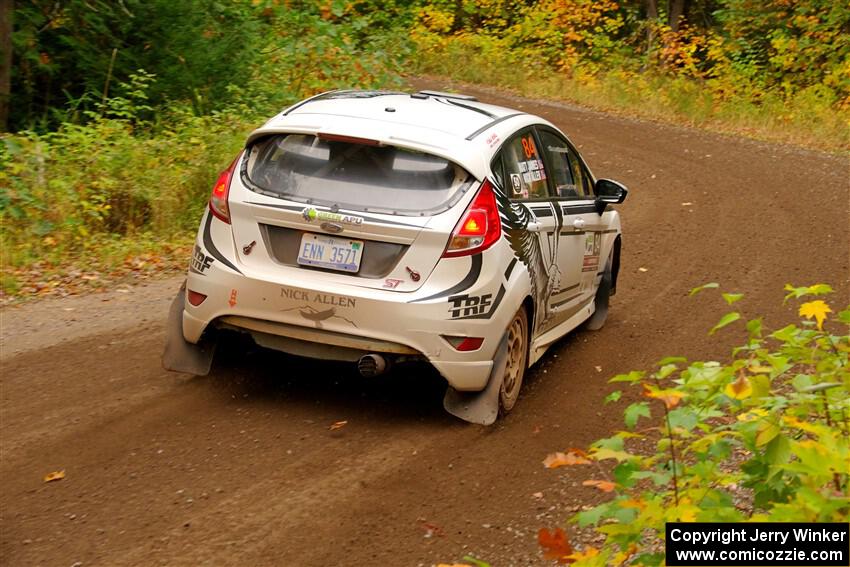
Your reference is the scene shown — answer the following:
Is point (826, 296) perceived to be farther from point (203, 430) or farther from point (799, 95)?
point (799, 95)

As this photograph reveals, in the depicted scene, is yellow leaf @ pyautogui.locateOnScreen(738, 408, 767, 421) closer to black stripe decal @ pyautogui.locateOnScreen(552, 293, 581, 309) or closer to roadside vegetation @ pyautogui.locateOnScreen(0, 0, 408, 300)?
black stripe decal @ pyautogui.locateOnScreen(552, 293, 581, 309)

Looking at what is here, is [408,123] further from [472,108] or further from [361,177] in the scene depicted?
[472,108]

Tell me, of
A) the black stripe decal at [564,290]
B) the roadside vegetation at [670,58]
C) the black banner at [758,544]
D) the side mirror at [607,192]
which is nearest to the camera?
the black banner at [758,544]

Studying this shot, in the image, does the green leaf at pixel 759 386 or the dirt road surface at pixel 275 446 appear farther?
the dirt road surface at pixel 275 446

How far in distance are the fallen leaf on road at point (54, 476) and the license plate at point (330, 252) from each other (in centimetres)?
171

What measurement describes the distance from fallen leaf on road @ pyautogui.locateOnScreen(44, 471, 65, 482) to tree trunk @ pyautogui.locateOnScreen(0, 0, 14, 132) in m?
8.94

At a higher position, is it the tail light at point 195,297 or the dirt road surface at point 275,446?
the tail light at point 195,297

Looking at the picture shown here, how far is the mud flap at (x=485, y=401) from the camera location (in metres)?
6.77

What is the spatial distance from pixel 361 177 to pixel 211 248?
979 mm

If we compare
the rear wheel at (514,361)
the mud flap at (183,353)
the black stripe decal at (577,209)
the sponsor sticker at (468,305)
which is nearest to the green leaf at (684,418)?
the sponsor sticker at (468,305)

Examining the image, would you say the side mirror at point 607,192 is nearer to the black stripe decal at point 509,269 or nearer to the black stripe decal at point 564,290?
the black stripe decal at point 564,290

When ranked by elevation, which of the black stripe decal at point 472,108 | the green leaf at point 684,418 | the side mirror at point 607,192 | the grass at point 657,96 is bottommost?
the grass at point 657,96

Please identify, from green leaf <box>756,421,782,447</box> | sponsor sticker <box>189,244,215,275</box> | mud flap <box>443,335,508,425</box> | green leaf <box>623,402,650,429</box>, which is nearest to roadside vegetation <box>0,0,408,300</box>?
sponsor sticker <box>189,244,215,275</box>

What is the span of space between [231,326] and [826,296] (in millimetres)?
6601
